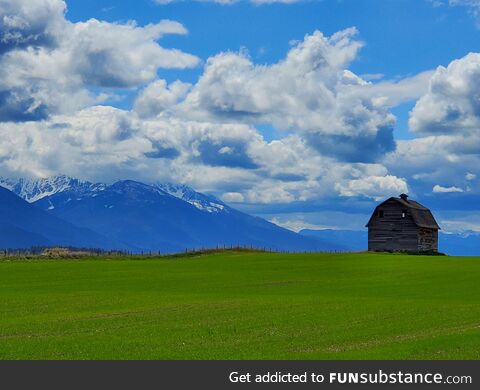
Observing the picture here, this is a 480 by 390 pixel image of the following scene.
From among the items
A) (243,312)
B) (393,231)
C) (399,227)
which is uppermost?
(399,227)

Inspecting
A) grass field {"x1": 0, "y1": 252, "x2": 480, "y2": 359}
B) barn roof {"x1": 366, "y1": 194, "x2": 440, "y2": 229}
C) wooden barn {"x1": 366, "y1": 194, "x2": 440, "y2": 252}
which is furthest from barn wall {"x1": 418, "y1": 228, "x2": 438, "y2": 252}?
grass field {"x1": 0, "y1": 252, "x2": 480, "y2": 359}

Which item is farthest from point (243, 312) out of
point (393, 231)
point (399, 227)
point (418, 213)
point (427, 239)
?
point (427, 239)

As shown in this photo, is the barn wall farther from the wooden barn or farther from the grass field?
the grass field

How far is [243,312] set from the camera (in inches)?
2062

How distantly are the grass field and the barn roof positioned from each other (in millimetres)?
44665

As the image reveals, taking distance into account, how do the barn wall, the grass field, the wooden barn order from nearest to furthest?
the grass field, the wooden barn, the barn wall

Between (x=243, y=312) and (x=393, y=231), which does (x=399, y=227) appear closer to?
(x=393, y=231)

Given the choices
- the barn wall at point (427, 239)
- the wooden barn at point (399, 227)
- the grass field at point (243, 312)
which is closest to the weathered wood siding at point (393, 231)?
the wooden barn at point (399, 227)

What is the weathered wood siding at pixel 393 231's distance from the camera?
15038 centimetres

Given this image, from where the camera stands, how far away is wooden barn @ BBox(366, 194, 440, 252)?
15025 centimetres

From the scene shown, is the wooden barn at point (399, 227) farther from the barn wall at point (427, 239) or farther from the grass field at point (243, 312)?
the grass field at point (243, 312)

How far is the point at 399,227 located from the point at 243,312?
339ft
